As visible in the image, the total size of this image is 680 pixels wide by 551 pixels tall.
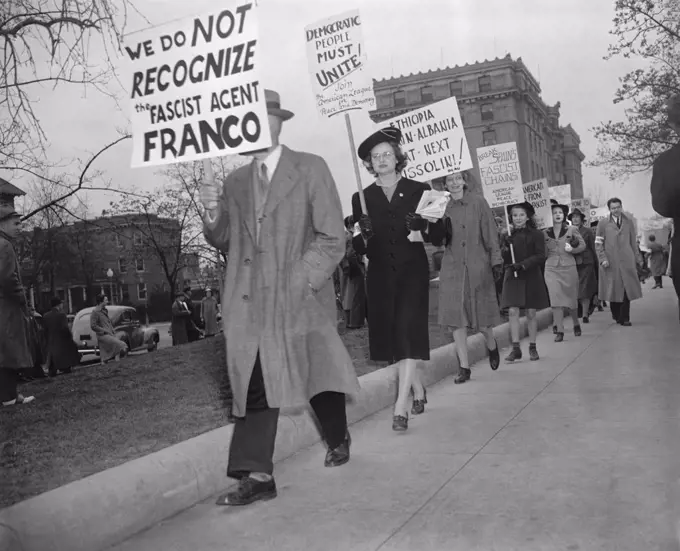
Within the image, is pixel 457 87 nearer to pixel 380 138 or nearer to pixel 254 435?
pixel 380 138

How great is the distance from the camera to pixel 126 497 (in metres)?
3.89

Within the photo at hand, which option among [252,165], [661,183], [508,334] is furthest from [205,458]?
[508,334]

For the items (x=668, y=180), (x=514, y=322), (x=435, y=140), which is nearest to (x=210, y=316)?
(x=514, y=322)

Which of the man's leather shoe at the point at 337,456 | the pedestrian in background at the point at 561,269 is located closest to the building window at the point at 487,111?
the pedestrian in background at the point at 561,269

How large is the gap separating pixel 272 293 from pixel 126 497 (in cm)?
112

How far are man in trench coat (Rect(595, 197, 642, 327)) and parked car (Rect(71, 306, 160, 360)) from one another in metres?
14.5

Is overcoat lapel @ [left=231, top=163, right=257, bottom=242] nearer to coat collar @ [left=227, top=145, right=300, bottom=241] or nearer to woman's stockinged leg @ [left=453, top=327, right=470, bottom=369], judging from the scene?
coat collar @ [left=227, top=145, right=300, bottom=241]

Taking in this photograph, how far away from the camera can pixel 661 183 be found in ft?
10.7

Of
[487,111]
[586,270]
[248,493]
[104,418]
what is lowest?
[248,493]

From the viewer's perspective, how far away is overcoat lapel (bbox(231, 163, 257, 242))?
4.33 m

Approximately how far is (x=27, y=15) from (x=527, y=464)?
23.8ft

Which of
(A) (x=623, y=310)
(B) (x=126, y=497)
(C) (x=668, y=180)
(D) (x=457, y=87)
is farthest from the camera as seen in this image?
(D) (x=457, y=87)

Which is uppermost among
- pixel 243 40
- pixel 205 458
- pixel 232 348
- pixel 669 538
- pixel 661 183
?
pixel 243 40

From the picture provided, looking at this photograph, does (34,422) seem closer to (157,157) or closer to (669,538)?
(157,157)
